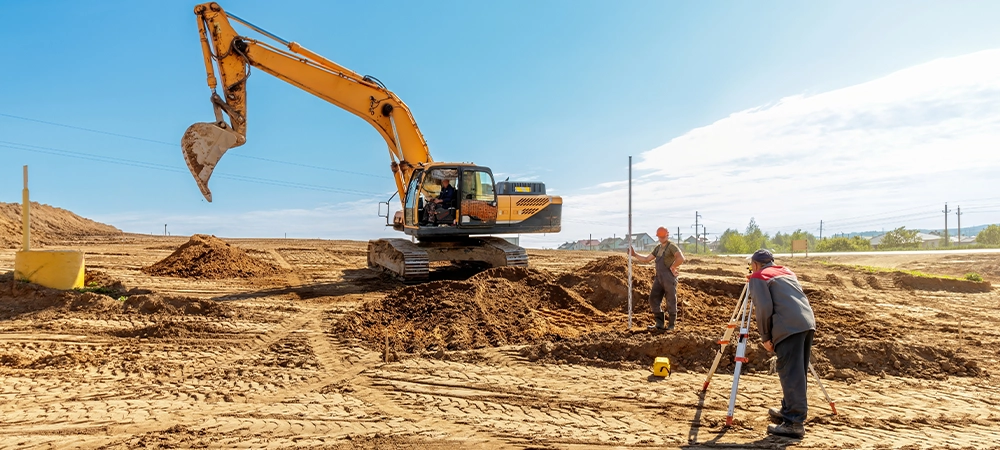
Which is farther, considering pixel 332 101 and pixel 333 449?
pixel 332 101

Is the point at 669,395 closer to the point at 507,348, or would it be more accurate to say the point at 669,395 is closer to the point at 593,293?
the point at 507,348

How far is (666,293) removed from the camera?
321 inches

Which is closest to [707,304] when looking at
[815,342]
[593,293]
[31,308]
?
[593,293]

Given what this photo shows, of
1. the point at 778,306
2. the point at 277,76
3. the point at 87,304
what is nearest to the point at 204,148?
the point at 277,76

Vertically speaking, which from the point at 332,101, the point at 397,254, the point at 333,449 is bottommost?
the point at 333,449

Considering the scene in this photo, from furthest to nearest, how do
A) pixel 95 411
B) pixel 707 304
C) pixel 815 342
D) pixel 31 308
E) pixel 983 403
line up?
pixel 707 304
pixel 31 308
pixel 815 342
pixel 983 403
pixel 95 411

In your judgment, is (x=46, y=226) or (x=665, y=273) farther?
(x=46, y=226)

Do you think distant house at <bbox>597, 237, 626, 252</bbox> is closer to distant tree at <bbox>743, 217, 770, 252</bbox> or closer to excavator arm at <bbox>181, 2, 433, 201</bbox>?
distant tree at <bbox>743, 217, 770, 252</bbox>

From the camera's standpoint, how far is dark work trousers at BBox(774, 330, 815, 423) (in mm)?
4715

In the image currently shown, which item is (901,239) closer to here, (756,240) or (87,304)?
(756,240)

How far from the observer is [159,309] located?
9344 millimetres

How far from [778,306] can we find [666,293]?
342cm

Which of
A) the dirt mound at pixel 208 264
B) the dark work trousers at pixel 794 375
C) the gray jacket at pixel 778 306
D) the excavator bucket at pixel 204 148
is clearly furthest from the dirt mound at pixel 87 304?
the dark work trousers at pixel 794 375

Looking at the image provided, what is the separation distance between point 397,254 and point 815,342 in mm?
9507
